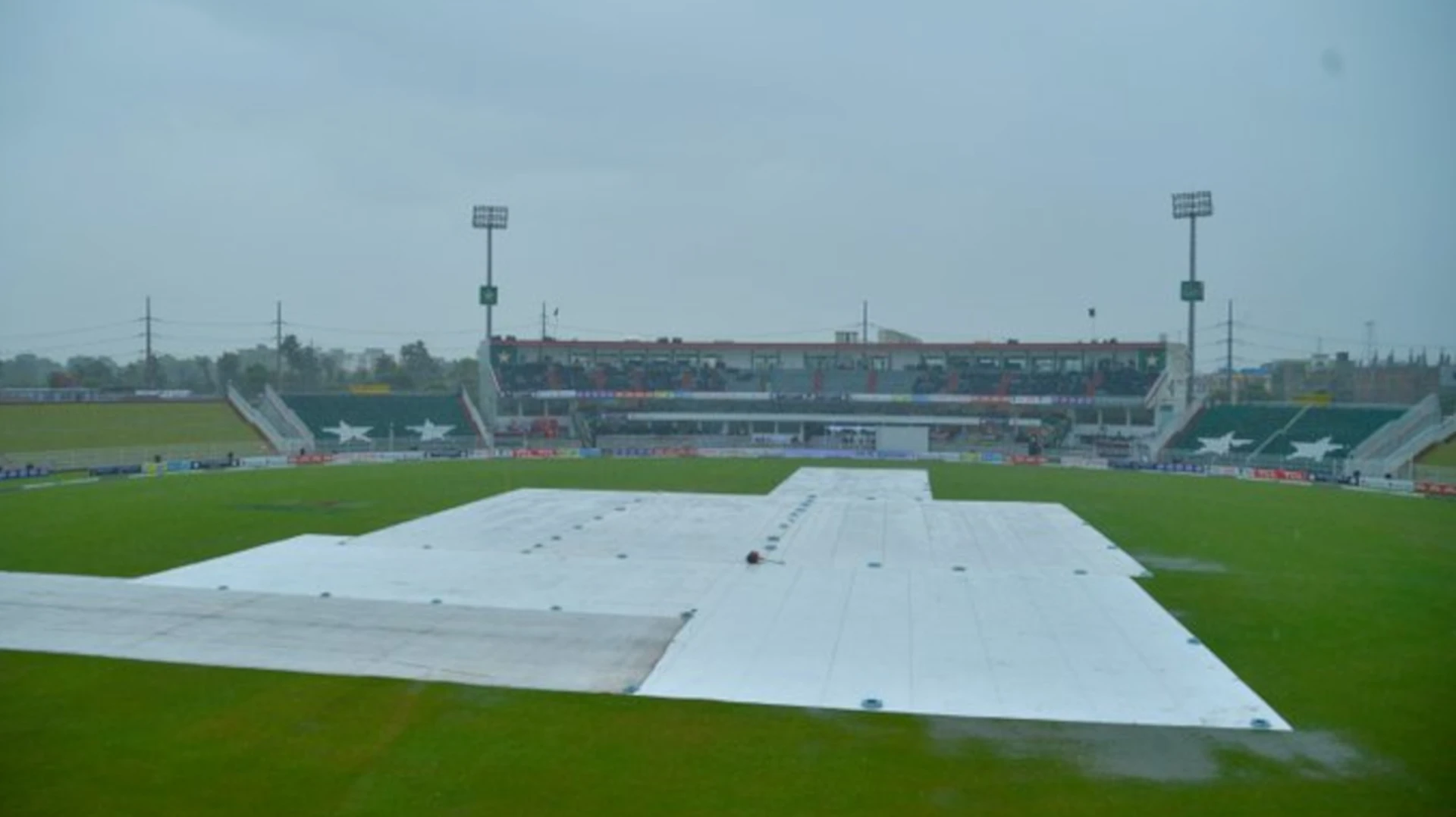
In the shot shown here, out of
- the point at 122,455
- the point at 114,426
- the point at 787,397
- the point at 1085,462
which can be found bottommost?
the point at 1085,462

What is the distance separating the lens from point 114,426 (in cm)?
5409

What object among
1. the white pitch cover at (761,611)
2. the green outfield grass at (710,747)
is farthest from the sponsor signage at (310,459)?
the green outfield grass at (710,747)

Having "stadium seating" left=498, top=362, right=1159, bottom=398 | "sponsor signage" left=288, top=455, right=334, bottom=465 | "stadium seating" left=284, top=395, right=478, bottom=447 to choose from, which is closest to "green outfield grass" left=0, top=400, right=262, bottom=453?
"stadium seating" left=284, top=395, right=478, bottom=447

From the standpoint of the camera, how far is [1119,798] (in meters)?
10.1

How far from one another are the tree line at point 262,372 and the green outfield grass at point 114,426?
1566cm

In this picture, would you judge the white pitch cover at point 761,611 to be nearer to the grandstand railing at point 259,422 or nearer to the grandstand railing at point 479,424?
the grandstand railing at point 259,422

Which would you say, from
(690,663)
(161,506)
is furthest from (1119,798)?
(161,506)

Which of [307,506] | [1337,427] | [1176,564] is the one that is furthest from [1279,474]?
[307,506]

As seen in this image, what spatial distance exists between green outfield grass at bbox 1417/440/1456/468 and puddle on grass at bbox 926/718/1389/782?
40.5 m

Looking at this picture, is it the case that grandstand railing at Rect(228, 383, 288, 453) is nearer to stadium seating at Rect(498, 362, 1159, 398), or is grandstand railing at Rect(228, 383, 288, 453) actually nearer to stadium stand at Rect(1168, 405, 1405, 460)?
stadium seating at Rect(498, 362, 1159, 398)

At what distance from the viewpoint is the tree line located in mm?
80625

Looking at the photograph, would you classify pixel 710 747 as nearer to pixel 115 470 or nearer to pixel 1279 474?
pixel 115 470

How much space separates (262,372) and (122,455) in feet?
166

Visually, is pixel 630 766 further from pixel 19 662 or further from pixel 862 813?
pixel 19 662
